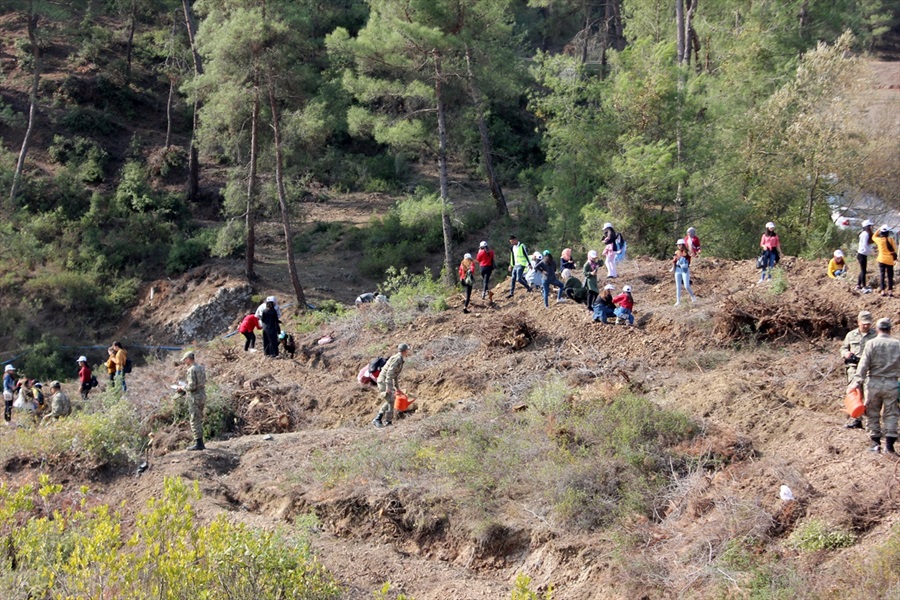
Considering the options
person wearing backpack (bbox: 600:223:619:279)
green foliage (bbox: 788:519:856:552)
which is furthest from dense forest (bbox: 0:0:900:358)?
green foliage (bbox: 788:519:856:552)

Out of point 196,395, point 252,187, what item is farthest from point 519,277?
point 252,187

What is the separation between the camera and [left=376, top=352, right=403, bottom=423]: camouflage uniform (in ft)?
43.4

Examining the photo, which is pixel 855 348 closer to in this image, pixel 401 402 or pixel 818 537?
pixel 818 537

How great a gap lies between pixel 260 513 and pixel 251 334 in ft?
25.6

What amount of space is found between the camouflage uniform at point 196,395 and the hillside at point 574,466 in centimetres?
44

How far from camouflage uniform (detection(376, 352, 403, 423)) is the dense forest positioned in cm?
976

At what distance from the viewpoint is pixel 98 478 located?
12805 mm

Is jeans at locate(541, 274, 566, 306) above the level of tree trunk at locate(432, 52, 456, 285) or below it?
below

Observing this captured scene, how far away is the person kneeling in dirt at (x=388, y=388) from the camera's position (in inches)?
524

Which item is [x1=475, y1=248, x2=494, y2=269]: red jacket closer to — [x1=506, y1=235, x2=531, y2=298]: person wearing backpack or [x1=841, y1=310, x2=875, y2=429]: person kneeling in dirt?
[x1=506, y1=235, x2=531, y2=298]: person wearing backpack

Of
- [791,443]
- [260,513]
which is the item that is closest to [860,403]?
[791,443]

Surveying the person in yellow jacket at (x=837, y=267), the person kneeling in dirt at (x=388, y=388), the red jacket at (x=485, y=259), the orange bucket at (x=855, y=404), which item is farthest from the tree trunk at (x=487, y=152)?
the orange bucket at (x=855, y=404)

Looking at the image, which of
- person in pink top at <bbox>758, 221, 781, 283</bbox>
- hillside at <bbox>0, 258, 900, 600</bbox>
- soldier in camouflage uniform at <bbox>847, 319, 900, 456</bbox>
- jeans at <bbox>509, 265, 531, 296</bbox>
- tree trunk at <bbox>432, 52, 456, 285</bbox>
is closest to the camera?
hillside at <bbox>0, 258, 900, 600</bbox>

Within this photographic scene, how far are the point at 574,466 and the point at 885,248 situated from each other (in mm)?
7225
